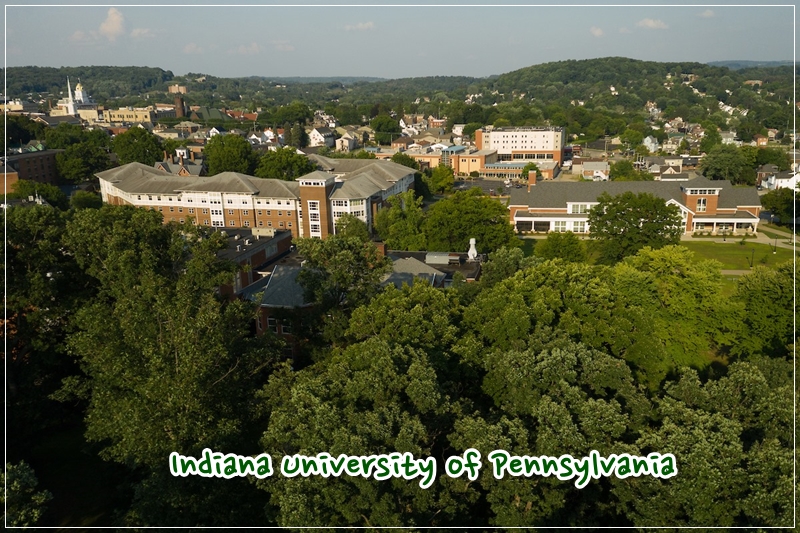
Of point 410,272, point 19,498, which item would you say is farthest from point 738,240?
point 19,498

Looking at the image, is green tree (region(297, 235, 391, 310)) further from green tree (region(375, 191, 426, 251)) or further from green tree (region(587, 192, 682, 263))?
green tree (region(587, 192, 682, 263))

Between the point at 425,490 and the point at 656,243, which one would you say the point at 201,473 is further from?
the point at 656,243

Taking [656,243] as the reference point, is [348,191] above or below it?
above

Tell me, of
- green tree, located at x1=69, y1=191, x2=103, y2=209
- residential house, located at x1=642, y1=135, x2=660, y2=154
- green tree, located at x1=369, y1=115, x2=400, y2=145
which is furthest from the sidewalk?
green tree, located at x1=369, y1=115, x2=400, y2=145

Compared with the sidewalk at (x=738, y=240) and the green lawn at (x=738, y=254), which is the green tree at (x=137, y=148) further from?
the green lawn at (x=738, y=254)

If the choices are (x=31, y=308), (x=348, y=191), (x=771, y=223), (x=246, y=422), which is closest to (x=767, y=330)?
(x=246, y=422)

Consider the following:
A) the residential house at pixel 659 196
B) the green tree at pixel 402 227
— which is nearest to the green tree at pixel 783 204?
the residential house at pixel 659 196

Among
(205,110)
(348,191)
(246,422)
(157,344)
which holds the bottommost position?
(246,422)
